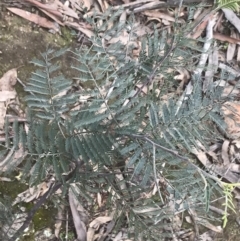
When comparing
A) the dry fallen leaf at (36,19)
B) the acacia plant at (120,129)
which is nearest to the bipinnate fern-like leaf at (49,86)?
the acacia plant at (120,129)

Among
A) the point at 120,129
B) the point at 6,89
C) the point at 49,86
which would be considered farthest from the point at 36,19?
the point at 120,129

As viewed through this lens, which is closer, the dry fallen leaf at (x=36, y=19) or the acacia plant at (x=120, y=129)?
the acacia plant at (x=120, y=129)

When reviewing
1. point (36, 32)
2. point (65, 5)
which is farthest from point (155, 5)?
point (36, 32)

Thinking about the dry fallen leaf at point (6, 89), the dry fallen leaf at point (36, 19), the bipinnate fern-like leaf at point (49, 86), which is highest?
the bipinnate fern-like leaf at point (49, 86)

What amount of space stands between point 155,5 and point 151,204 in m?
1.08

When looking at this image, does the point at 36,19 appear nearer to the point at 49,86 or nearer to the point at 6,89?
the point at 6,89

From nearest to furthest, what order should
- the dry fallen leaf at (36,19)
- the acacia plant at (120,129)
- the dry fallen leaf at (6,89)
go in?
the acacia plant at (120,129)
the dry fallen leaf at (6,89)
the dry fallen leaf at (36,19)

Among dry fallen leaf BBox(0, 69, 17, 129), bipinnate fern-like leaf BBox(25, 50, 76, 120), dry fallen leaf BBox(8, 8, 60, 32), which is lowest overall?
dry fallen leaf BBox(0, 69, 17, 129)

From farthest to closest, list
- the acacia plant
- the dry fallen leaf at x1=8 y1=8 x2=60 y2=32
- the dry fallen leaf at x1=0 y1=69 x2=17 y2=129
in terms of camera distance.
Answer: the dry fallen leaf at x1=8 y1=8 x2=60 y2=32, the dry fallen leaf at x1=0 y1=69 x2=17 y2=129, the acacia plant

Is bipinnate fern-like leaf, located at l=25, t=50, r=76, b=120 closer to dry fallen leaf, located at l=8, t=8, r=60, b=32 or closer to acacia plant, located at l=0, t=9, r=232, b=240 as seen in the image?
acacia plant, located at l=0, t=9, r=232, b=240

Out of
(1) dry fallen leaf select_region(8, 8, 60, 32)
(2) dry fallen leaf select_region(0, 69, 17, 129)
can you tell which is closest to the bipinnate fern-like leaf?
(2) dry fallen leaf select_region(0, 69, 17, 129)

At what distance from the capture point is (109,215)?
6.25ft

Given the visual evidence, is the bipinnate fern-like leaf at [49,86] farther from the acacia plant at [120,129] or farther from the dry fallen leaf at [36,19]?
the dry fallen leaf at [36,19]

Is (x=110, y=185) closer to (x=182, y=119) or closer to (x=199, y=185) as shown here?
(x=199, y=185)
